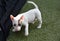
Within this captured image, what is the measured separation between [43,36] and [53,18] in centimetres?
30

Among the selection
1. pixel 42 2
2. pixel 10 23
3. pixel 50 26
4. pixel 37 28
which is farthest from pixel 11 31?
pixel 42 2

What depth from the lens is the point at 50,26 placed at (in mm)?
1682

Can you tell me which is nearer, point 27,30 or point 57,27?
point 27,30

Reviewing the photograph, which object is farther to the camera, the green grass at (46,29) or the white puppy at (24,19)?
the green grass at (46,29)

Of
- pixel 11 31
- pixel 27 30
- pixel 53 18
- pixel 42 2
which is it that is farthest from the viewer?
pixel 42 2

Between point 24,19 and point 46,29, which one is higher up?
point 24,19

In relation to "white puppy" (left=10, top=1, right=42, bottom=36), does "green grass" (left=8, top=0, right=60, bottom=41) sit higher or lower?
lower

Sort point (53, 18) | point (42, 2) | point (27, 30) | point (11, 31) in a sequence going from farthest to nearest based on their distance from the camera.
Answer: point (42, 2)
point (53, 18)
point (11, 31)
point (27, 30)

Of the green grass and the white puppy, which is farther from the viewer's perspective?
the green grass

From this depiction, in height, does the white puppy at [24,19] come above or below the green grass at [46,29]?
above

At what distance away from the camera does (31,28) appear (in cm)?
167

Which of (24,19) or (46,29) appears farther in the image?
(46,29)

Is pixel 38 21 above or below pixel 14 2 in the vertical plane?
below

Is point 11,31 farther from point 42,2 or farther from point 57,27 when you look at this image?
point 42,2
